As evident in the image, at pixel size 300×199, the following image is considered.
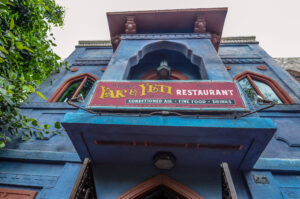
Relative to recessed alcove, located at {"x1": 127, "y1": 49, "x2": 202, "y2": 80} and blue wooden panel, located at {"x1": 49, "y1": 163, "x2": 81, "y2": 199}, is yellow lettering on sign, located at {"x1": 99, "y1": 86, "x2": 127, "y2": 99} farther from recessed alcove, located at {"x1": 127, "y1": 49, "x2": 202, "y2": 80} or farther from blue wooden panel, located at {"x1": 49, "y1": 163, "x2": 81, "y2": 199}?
recessed alcove, located at {"x1": 127, "y1": 49, "x2": 202, "y2": 80}

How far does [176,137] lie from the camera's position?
3363mm

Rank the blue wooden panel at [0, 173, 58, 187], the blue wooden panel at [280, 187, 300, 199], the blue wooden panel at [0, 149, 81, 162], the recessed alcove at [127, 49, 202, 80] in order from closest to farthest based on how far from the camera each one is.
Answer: the blue wooden panel at [280, 187, 300, 199], the blue wooden panel at [0, 173, 58, 187], the blue wooden panel at [0, 149, 81, 162], the recessed alcove at [127, 49, 202, 80]

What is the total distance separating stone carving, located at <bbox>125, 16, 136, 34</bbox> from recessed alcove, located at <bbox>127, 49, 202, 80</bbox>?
1132 millimetres

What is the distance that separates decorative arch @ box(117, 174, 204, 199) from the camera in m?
3.56

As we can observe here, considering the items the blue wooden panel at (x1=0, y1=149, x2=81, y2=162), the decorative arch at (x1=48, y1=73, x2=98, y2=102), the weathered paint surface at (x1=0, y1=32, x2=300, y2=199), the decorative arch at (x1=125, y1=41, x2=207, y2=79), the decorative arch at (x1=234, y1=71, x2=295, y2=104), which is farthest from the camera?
the decorative arch at (x1=48, y1=73, x2=98, y2=102)

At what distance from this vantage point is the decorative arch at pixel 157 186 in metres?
3.56

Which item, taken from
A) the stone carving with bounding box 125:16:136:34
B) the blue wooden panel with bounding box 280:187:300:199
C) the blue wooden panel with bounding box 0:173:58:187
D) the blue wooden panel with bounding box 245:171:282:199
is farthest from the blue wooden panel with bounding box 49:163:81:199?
the stone carving with bounding box 125:16:136:34

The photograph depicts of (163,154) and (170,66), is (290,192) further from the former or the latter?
(170,66)

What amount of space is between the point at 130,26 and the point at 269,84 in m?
5.80

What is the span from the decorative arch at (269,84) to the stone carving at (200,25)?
89.9 inches

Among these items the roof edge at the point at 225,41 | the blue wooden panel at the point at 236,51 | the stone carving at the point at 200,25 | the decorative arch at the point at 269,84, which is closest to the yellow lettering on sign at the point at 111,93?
the stone carving at the point at 200,25

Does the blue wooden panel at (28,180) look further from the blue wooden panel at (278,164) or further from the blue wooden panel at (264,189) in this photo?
the blue wooden panel at (278,164)

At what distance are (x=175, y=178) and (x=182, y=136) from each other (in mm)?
1132

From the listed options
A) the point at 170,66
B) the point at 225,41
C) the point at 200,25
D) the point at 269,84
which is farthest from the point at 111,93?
the point at 225,41
